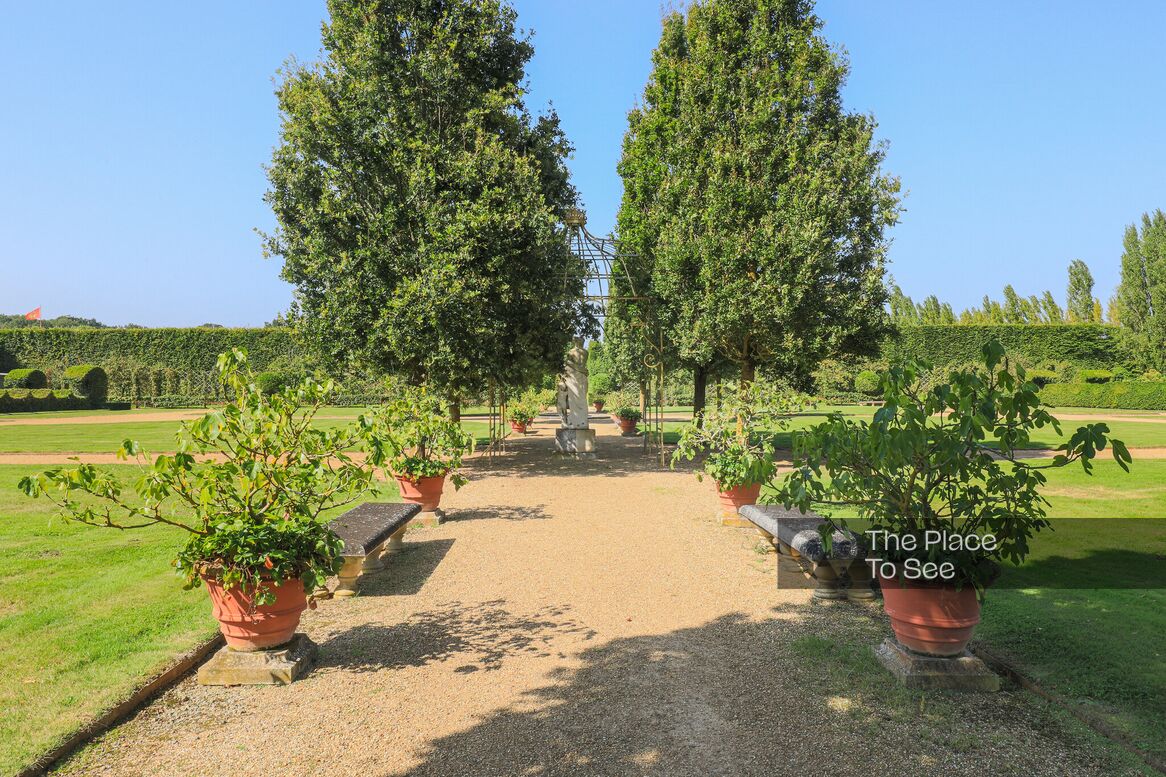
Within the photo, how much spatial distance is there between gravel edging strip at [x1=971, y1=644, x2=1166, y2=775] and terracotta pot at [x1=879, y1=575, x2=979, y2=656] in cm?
37

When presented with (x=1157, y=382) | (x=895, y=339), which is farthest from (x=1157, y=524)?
(x=1157, y=382)

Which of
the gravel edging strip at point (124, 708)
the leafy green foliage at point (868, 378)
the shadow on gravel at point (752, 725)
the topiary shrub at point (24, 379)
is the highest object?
the topiary shrub at point (24, 379)

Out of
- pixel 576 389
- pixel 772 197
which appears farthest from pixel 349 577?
pixel 576 389

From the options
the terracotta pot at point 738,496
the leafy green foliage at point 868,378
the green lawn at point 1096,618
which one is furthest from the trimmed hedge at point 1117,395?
the leafy green foliage at point 868,378

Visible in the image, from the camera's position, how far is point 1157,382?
3441 cm

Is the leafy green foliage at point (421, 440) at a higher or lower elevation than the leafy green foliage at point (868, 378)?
lower

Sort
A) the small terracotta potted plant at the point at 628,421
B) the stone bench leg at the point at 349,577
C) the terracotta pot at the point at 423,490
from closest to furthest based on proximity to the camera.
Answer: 1. the stone bench leg at the point at 349,577
2. the terracotta pot at the point at 423,490
3. the small terracotta potted plant at the point at 628,421

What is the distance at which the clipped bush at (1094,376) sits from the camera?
3781cm

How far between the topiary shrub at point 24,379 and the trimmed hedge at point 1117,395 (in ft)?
184

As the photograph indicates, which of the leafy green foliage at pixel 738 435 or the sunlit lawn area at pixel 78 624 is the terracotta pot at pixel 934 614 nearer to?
the leafy green foliage at pixel 738 435

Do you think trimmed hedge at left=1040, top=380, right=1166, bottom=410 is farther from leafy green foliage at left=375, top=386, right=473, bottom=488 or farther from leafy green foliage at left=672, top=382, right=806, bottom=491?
leafy green foliage at left=375, top=386, right=473, bottom=488

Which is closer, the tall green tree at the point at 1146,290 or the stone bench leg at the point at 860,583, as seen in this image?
the stone bench leg at the point at 860,583

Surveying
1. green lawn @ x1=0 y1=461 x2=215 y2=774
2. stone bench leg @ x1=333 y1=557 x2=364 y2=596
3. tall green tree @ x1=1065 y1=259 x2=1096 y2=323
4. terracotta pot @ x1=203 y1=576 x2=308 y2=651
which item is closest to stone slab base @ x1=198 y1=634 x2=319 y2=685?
terracotta pot @ x1=203 y1=576 x2=308 y2=651

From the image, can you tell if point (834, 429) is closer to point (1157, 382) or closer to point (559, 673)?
point (559, 673)
